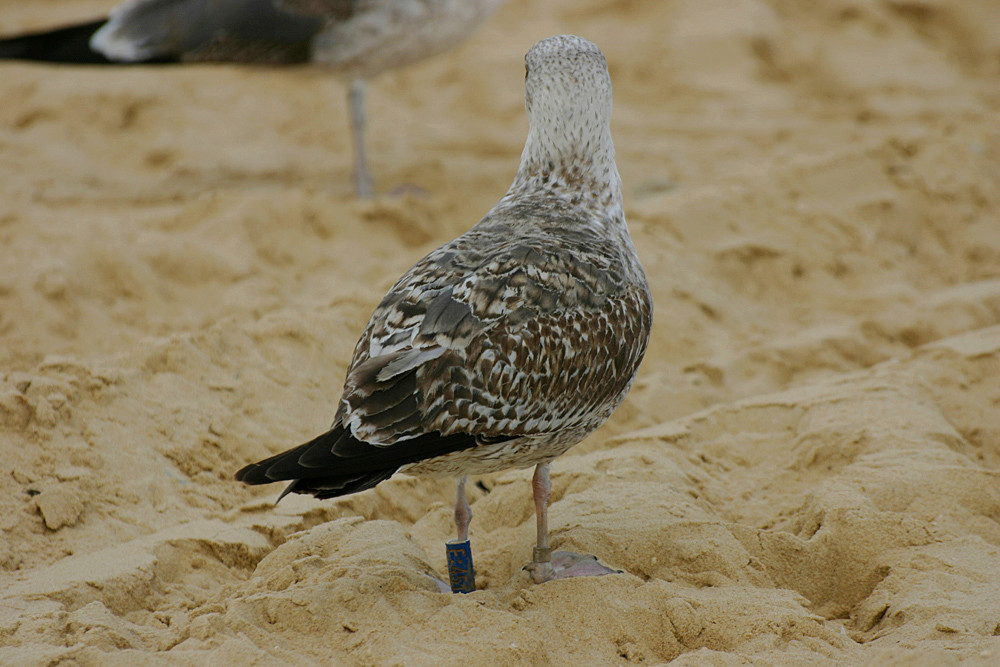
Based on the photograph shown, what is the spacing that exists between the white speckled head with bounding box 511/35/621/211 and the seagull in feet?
12.1

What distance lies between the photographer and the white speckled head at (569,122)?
442 cm

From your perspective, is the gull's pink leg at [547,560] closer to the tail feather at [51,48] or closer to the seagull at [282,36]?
the seagull at [282,36]

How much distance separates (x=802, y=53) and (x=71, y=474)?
30.5ft

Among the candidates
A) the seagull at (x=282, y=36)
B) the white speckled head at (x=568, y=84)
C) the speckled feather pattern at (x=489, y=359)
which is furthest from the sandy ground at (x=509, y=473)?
the white speckled head at (x=568, y=84)

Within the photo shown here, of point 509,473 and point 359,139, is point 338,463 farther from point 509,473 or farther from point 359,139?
point 359,139

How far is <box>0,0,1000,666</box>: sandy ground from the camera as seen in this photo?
11.6 feet

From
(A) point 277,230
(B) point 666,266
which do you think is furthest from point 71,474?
(B) point 666,266

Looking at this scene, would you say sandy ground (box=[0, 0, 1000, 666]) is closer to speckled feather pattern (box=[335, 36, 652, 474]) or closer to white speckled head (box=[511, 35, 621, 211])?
speckled feather pattern (box=[335, 36, 652, 474])

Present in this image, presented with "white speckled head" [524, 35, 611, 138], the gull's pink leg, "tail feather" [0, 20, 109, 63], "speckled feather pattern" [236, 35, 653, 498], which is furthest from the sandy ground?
"white speckled head" [524, 35, 611, 138]

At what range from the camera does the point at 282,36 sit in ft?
26.8

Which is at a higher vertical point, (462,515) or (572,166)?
(572,166)

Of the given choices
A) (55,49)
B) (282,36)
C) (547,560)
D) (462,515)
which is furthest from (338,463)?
(55,49)

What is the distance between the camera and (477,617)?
3.46 meters

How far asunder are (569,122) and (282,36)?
14.5 feet
